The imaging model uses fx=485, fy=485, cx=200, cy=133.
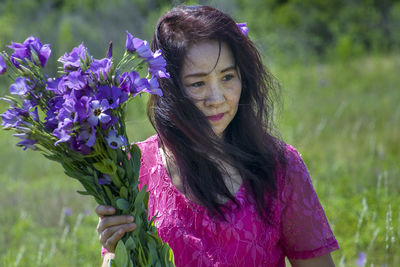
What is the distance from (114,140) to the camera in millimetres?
1013

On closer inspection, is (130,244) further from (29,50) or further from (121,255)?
(29,50)

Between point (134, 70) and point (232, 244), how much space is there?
73 cm

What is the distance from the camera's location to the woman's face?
155 centimetres

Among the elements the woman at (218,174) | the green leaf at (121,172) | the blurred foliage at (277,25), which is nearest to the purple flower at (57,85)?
the green leaf at (121,172)

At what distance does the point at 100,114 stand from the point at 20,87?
0.65ft

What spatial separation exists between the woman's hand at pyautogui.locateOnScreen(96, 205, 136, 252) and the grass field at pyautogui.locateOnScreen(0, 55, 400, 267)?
81cm

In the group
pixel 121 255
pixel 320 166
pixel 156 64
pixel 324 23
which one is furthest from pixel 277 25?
pixel 121 255

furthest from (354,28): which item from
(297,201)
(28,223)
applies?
(297,201)

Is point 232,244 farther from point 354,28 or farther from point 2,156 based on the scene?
point 354,28

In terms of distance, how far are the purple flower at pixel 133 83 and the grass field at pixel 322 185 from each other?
93cm

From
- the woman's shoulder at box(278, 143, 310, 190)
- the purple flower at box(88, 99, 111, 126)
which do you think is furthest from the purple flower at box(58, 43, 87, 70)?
the woman's shoulder at box(278, 143, 310, 190)

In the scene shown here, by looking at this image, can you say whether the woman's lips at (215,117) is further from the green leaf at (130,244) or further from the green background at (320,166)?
the green leaf at (130,244)

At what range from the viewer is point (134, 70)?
3.47 feet

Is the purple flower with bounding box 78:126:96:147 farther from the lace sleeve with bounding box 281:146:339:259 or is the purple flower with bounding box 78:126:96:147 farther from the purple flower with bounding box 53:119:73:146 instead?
the lace sleeve with bounding box 281:146:339:259
